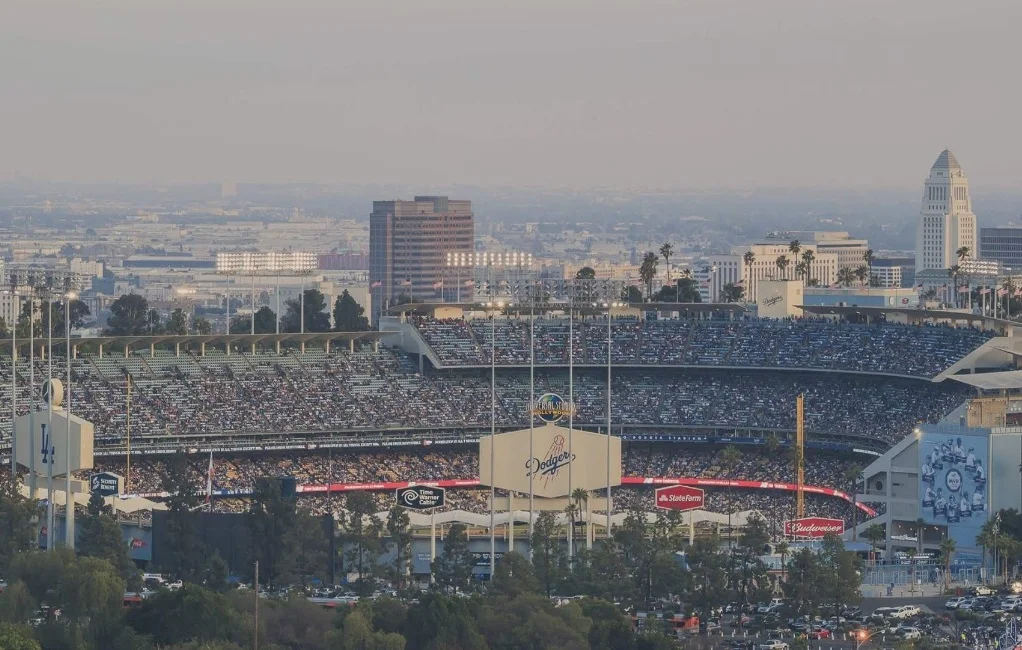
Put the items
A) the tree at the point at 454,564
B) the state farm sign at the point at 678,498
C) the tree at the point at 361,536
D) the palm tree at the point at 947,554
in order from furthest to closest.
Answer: the state farm sign at the point at 678,498, the palm tree at the point at 947,554, the tree at the point at 361,536, the tree at the point at 454,564

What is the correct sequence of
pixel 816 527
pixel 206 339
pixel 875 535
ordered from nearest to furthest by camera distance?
pixel 875 535
pixel 816 527
pixel 206 339

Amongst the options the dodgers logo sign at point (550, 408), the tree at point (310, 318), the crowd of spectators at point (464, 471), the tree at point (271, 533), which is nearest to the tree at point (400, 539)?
the tree at point (271, 533)

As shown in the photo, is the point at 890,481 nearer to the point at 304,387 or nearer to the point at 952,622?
the point at 952,622

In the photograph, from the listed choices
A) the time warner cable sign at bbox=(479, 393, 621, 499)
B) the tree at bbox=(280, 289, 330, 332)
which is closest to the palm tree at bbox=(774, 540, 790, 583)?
the time warner cable sign at bbox=(479, 393, 621, 499)

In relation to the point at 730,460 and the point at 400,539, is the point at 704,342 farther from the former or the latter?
the point at 400,539

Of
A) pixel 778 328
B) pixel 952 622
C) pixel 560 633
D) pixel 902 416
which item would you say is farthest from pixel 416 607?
pixel 778 328

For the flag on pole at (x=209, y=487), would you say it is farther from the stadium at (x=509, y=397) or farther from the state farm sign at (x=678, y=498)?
the state farm sign at (x=678, y=498)

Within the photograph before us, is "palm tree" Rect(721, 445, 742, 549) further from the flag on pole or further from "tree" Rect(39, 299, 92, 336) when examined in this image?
"tree" Rect(39, 299, 92, 336)

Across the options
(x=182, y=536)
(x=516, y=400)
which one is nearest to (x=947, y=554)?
(x=182, y=536)
